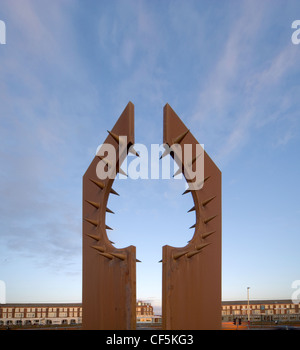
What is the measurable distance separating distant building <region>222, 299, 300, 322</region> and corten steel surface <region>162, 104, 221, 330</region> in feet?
184

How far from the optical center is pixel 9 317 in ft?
184

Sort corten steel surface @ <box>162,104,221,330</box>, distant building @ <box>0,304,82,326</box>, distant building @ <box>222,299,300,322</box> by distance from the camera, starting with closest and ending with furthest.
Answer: corten steel surface @ <box>162,104,221,330</box>, distant building @ <box>0,304,82,326</box>, distant building @ <box>222,299,300,322</box>

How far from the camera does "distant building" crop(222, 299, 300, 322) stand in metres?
59.5

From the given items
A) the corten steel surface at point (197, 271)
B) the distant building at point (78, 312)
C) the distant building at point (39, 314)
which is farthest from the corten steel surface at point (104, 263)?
the distant building at point (39, 314)

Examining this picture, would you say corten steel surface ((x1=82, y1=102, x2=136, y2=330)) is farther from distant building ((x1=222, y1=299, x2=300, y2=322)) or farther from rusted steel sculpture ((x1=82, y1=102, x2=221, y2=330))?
distant building ((x1=222, y1=299, x2=300, y2=322))

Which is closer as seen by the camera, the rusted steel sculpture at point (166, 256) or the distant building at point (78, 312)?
the rusted steel sculpture at point (166, 256)

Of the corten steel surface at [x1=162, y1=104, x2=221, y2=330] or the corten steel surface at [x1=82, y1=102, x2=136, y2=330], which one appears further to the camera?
the corten steel surface at [x1=82, y1=102, x2=136, y2=330]

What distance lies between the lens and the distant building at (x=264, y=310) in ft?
195

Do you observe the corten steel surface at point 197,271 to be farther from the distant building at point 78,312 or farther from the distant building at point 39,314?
the distant building at point 39,314

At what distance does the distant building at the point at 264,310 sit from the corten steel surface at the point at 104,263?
184 feet

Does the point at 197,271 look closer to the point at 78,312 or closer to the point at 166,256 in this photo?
the point at 166,256

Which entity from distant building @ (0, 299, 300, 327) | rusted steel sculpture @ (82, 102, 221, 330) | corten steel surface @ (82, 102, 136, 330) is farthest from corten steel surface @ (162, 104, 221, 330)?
distant building @ (0, 299, 300, 327)

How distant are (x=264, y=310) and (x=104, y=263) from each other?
61.4 m
